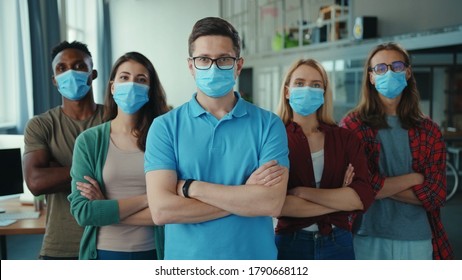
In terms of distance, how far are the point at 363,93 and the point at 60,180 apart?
3.40 feet

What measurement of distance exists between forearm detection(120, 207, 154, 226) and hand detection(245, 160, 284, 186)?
338 mm

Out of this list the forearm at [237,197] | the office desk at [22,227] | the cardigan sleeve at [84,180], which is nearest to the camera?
the forearm at [237,197]

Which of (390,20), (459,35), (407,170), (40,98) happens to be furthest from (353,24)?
(407,170)

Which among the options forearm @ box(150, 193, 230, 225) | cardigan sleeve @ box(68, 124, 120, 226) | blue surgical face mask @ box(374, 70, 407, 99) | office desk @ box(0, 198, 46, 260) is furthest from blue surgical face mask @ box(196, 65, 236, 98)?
office desk @ box(0, 198, 46, 260)

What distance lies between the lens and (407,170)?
5.09 ft

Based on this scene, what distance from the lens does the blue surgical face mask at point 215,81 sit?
116 cm

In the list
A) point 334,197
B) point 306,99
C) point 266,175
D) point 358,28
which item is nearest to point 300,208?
point 334,197

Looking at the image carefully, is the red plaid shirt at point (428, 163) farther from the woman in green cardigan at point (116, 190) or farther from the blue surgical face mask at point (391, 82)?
the woman in green cardigan at point (116, 190)

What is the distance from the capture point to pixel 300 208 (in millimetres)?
1303

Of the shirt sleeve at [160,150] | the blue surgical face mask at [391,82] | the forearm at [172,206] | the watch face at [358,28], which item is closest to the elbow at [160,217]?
the forearm at [172,206]

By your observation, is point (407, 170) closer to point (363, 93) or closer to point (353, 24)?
point (363, 93)

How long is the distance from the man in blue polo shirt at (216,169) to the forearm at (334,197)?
153mm

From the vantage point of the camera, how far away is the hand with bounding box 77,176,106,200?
4.29 feet

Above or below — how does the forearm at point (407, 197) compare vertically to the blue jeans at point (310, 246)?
above
